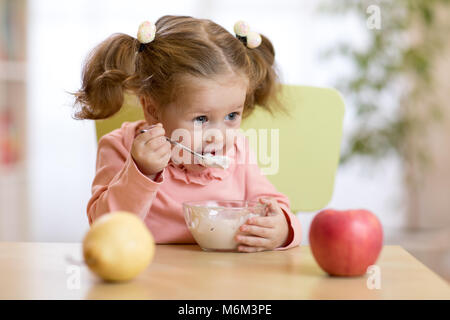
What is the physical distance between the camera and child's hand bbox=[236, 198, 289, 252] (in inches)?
37.1

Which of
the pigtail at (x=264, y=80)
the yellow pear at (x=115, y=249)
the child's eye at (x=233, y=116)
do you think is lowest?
A: the yellow pear at (x=115, y=249)

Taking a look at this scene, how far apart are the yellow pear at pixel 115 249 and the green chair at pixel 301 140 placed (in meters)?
0.74

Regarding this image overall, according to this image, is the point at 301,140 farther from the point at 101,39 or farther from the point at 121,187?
the point at 101,39

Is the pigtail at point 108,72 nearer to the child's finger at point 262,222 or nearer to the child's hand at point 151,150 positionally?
the child's hand at point 151,150

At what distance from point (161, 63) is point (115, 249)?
0.56m

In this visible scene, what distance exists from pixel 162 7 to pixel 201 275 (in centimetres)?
336

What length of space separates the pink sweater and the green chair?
107 millimetres

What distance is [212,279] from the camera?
0.72 metres

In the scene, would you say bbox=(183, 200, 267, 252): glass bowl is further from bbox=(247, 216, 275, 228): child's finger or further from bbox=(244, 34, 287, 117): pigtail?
bbox=(244, 34, 287, 117): pigtail

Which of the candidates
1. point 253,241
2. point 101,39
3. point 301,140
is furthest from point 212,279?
point 101,39

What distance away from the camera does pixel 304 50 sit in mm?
3883

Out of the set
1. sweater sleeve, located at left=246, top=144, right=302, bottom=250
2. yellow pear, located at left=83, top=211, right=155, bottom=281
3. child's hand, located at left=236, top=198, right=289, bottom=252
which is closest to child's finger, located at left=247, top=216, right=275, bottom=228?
child's hand, located at left=236, top=198, right=289, bottom=252

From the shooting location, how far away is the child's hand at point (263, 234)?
0.94m

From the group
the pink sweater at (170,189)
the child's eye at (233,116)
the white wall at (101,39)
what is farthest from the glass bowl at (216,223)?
the white wall at (101,39)
